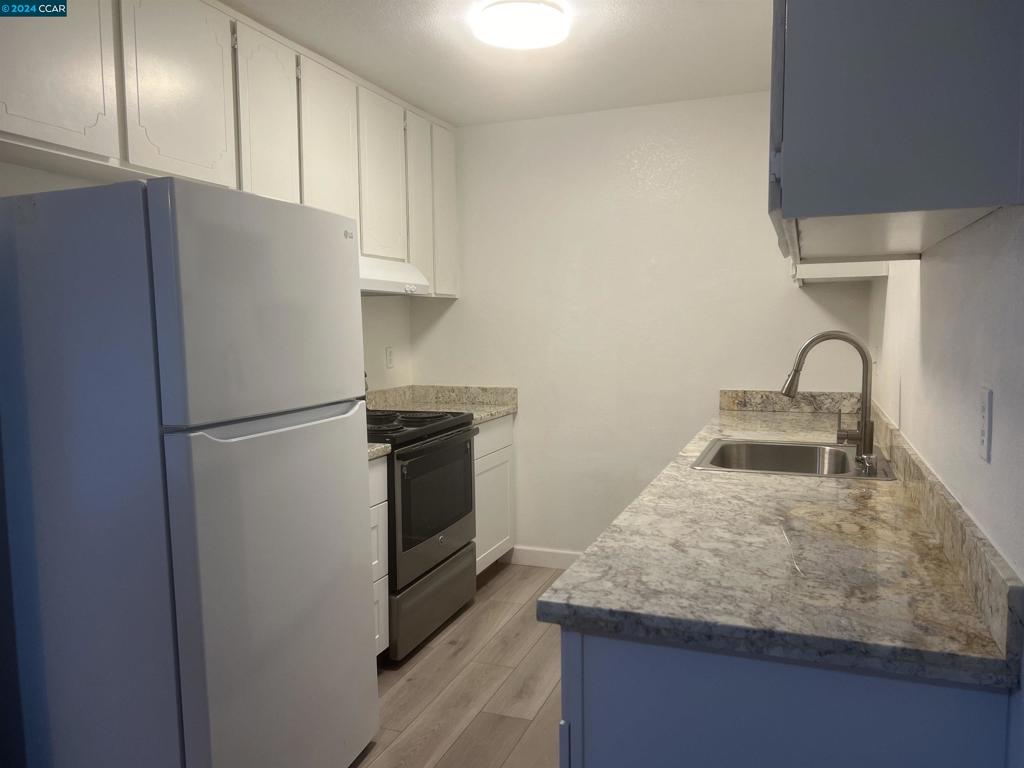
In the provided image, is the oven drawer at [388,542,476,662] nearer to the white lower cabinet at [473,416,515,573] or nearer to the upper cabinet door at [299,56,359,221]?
the white lower cabinet at [473,416,515,573]

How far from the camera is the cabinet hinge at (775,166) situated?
0.95 metres

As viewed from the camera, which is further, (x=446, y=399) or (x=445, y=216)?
(x=446, y=399)

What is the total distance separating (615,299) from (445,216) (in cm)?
97

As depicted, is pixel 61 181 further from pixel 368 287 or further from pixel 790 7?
pixel 790 7

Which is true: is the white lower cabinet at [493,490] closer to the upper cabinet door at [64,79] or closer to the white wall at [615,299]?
the white wall at [615,299]

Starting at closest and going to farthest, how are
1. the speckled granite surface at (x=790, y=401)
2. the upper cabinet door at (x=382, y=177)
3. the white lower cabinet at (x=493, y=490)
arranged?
1. the upper cabinet door at (x=382, y=177)
2. the speckled granite surface at (x=790, y=401)
3. the white lower cabinet at (x=493, y=490)

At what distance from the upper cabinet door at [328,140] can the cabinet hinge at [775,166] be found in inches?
76.3

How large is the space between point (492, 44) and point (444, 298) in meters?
1.59

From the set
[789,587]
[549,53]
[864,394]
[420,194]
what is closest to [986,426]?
[789,587]

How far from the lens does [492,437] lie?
3521 mm

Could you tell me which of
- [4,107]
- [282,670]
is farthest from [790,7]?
[282,670]

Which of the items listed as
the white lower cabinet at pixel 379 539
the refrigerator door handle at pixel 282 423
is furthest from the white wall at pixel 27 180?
the white lower cabinet at pixel 379 539

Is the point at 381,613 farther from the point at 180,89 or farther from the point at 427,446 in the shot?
the point at 180,89

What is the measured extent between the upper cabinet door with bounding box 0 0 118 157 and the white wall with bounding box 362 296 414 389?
1.74m
